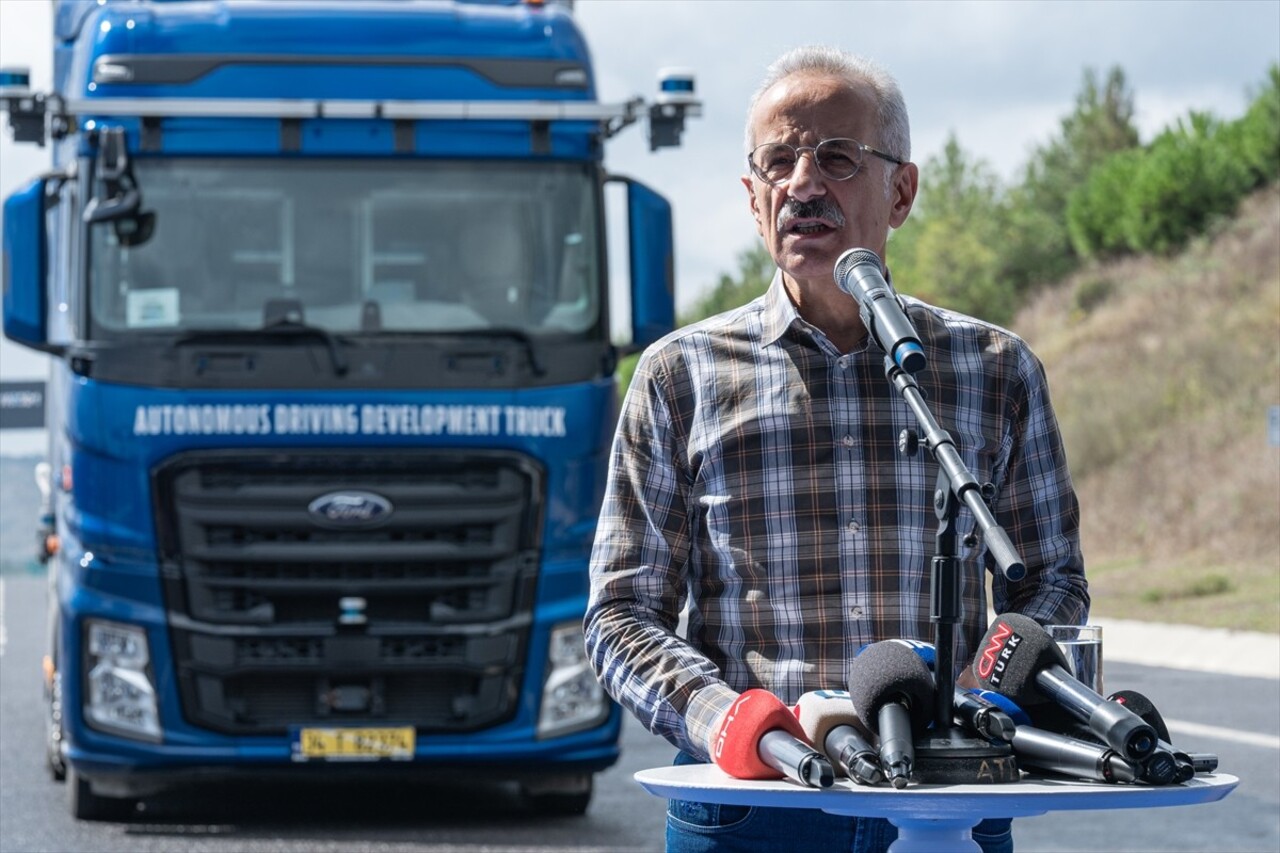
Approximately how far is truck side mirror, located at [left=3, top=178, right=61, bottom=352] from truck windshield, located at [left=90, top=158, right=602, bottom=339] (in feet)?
0.75

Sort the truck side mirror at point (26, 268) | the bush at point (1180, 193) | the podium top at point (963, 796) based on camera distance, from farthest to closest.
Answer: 1. the bush at point (1180, 193)
2. the truck side mirror at point (26, 268)
3. the podium top at point (963, 796)

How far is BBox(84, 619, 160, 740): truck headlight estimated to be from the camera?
347 inches

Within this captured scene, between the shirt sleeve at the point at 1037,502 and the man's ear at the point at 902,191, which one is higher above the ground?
the man's ear at the point at 902,191

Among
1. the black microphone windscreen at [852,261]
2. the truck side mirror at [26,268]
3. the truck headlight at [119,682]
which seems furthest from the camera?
the truck side mirror at [26,268]

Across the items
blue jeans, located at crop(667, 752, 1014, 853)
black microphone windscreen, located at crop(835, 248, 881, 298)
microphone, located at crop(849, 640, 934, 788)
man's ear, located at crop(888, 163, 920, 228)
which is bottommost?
blue jeans, located at crop(667, 752, 1014, 853)

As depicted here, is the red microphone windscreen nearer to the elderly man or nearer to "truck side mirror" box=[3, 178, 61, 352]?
the elderly man

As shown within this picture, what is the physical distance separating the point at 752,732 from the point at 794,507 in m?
0.67

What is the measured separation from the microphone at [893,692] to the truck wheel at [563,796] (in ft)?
24.2

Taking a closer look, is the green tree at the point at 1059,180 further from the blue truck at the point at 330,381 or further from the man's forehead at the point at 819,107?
the man's forehead at the point at 819,107

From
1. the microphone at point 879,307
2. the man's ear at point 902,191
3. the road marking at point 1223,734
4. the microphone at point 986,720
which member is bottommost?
the road marking at point 1223,734

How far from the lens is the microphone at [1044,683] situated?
2.42m

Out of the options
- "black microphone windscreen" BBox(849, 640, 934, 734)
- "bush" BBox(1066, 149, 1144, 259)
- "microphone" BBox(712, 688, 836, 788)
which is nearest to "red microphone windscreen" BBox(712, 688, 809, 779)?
"microphone" BBox(712, 688, 836, 788)

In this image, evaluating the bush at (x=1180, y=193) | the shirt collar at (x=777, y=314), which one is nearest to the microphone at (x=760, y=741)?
the shirt collar at (x=777, y=314)

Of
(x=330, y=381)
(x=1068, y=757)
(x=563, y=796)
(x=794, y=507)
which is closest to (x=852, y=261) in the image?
(x=794, y=507)
